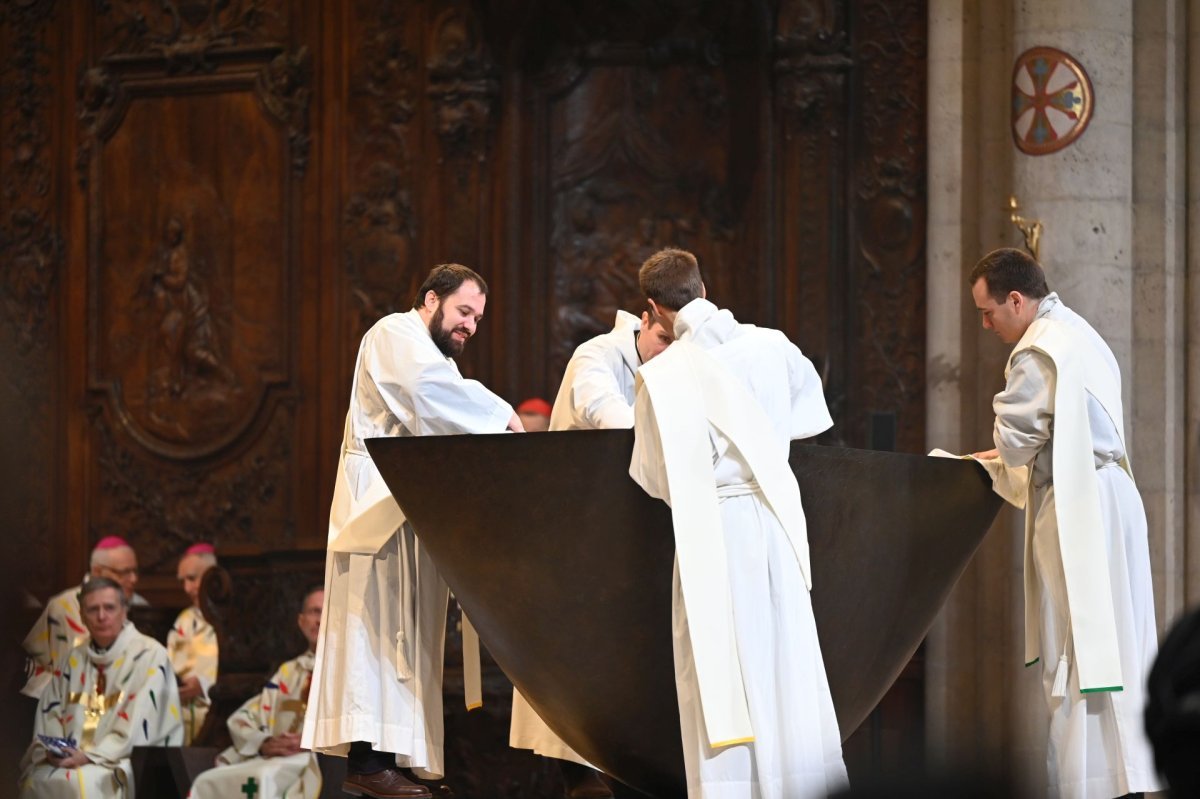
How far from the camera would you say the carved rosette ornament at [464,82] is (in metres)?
9.29

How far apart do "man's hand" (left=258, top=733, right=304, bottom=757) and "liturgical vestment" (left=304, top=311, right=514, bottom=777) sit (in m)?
2.02

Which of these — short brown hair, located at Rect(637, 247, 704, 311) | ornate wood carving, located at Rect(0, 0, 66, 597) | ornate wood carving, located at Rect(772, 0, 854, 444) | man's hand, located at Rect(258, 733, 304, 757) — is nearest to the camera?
short brown hair, located at Rect(637, 247, 704, 311)

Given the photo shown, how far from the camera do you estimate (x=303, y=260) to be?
31.5 ft

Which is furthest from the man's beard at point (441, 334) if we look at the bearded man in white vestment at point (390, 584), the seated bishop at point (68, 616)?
the seated bishop at point (68, 616)

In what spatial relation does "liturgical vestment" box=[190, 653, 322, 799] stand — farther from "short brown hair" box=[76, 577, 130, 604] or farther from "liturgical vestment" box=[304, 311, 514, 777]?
"liturgical vestment" box=[304, 311, 514, 777]

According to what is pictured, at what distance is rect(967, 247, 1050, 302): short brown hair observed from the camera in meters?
5.78

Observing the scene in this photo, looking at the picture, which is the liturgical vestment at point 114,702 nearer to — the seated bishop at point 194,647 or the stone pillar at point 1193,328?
the seated bishop at point 194,647

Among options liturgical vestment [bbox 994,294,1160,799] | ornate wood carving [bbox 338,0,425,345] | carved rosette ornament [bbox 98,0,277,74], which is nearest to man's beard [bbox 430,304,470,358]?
liturgical vestment [bbox 994,294,1160,799]

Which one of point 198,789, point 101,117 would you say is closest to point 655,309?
point 198,789

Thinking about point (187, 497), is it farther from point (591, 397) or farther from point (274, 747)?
point (591, 397)

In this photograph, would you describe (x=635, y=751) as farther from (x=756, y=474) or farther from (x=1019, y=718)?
(x=1019, y=718)

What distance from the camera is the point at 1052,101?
25.9 feet

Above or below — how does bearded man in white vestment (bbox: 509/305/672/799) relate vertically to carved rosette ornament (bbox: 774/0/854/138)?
below

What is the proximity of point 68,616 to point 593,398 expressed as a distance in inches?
158
